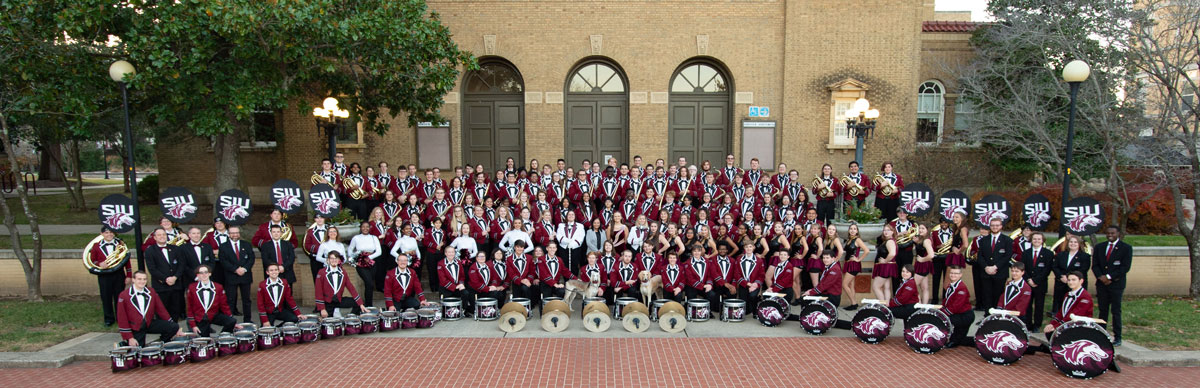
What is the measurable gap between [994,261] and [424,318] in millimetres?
9656

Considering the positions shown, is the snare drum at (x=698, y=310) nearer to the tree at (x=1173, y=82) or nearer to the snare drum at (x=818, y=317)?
the snare drum at (x=818, y=317)

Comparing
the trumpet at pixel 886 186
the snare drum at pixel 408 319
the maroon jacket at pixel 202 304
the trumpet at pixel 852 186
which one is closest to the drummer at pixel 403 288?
the snare drum at pixel 408 319

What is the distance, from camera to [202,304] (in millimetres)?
9312

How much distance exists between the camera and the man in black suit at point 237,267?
10523mm

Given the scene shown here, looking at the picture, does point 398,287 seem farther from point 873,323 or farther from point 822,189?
point 822,189

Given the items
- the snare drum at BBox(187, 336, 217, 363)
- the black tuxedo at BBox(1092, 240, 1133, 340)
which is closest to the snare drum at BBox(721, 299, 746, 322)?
the black tuxedo at BBox(1092, 240, 1133, 340)

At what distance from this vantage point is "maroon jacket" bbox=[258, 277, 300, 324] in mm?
9805

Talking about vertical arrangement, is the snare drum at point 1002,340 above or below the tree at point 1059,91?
below

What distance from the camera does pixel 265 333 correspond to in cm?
906

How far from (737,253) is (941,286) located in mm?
4217

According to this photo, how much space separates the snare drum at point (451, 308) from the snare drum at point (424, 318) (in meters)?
0.43

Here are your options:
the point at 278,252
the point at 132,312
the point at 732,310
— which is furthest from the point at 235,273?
the point at 732,310

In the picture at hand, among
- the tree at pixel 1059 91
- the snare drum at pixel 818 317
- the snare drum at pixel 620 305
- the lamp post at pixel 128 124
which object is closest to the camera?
the snare drum at pixel 818 317

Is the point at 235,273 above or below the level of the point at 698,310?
above
